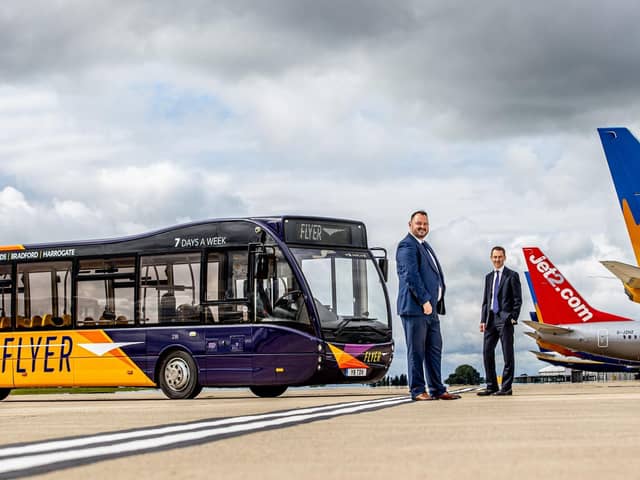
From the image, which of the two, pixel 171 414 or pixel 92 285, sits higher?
pixel 92 285

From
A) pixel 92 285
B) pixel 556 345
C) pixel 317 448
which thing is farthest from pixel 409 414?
pixel 556 345

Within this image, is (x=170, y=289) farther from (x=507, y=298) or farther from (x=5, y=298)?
(x=507, y=298)

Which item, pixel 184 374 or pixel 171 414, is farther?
pixel 184 374

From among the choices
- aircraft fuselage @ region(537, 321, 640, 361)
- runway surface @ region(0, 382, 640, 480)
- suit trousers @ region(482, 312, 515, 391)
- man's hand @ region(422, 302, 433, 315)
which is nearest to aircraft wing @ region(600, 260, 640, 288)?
suit trousers @ region(482, 312, 515, 391)

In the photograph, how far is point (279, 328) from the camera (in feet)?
50.6

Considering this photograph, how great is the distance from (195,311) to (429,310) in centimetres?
566

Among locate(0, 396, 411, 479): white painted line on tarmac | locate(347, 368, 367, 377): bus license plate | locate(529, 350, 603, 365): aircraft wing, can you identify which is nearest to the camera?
locate(0, 396, 411, 479): white painted line on tarmac

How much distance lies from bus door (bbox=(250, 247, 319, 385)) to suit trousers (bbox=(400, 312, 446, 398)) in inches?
142

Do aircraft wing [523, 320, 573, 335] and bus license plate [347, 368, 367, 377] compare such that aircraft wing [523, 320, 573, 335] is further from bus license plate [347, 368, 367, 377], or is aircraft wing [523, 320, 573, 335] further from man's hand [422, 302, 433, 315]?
man's hand [422, 302, 433, 315]

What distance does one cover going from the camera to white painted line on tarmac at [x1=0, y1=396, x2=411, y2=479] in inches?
202

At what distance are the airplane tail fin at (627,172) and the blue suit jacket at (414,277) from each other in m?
12.3

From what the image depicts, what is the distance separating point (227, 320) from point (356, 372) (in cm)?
209

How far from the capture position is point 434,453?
536cm

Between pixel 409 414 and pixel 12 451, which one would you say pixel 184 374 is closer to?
pixel 409 414
